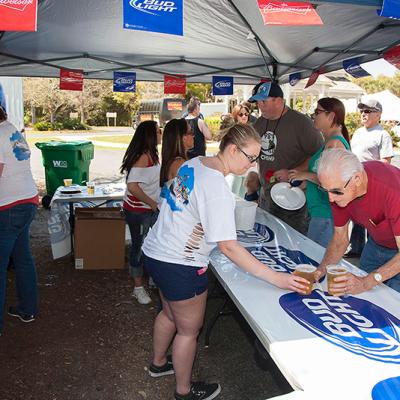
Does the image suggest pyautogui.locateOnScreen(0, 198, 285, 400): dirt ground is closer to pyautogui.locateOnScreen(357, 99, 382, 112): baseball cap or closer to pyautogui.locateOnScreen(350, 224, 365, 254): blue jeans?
pyautogui.locateOnScreen(350, 224, 365, 254): blue jeans

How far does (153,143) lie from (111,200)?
1.44 metres

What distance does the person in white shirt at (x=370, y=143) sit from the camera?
16.7 feet

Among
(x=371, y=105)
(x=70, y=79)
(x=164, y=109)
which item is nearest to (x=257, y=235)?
(x=371, y=105)

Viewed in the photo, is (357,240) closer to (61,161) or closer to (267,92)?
(267,92)

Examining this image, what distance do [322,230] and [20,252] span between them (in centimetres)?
216

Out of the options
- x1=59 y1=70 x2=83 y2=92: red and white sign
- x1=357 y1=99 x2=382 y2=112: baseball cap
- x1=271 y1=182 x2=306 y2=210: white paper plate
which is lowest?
x1=271 y1=182 x2=306 y2=210: white paper plate

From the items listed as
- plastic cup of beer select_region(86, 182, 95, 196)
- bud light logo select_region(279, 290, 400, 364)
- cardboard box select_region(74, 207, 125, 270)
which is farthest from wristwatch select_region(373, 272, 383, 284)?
plastic cup of beer select_region(86, 182, 95, 196)

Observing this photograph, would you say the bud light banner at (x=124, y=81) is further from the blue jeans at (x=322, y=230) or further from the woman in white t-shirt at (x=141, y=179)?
the blue jeans at (x=322, y=230)

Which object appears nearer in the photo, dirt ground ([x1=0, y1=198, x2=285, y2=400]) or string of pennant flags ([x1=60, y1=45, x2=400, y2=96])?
dirt ground ([x1=0, y1=198, x2=285, y2=400])

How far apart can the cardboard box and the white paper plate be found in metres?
1.81

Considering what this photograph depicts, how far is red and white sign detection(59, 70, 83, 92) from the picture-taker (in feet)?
19.4

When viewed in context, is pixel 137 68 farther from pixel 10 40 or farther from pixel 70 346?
pixel 70 346

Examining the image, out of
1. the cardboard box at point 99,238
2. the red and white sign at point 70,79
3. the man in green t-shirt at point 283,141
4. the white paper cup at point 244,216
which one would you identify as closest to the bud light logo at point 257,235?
the white paper cup at point 244,216

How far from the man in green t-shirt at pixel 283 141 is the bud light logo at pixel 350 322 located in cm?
175
